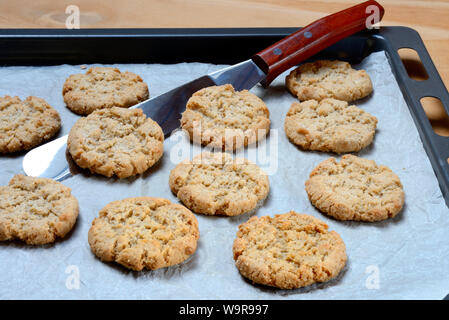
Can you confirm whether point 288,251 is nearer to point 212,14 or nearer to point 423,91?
point 423,91

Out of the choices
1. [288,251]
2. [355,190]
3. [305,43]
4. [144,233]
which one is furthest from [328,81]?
[144,233]

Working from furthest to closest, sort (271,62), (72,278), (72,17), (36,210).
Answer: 1. (72,17)
2. (271,62)
3. (36,210)
4. (72,278)

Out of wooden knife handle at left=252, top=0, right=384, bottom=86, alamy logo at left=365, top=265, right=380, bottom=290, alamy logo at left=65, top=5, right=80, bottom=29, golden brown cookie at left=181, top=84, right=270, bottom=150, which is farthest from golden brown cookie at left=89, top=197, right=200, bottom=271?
alamy logo at left=65, top=5, right=80, bottom=29

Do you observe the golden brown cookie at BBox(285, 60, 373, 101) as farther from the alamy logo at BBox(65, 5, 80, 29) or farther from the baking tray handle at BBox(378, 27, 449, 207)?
the alamy logo at BBox(65, 5, 80, 29)
